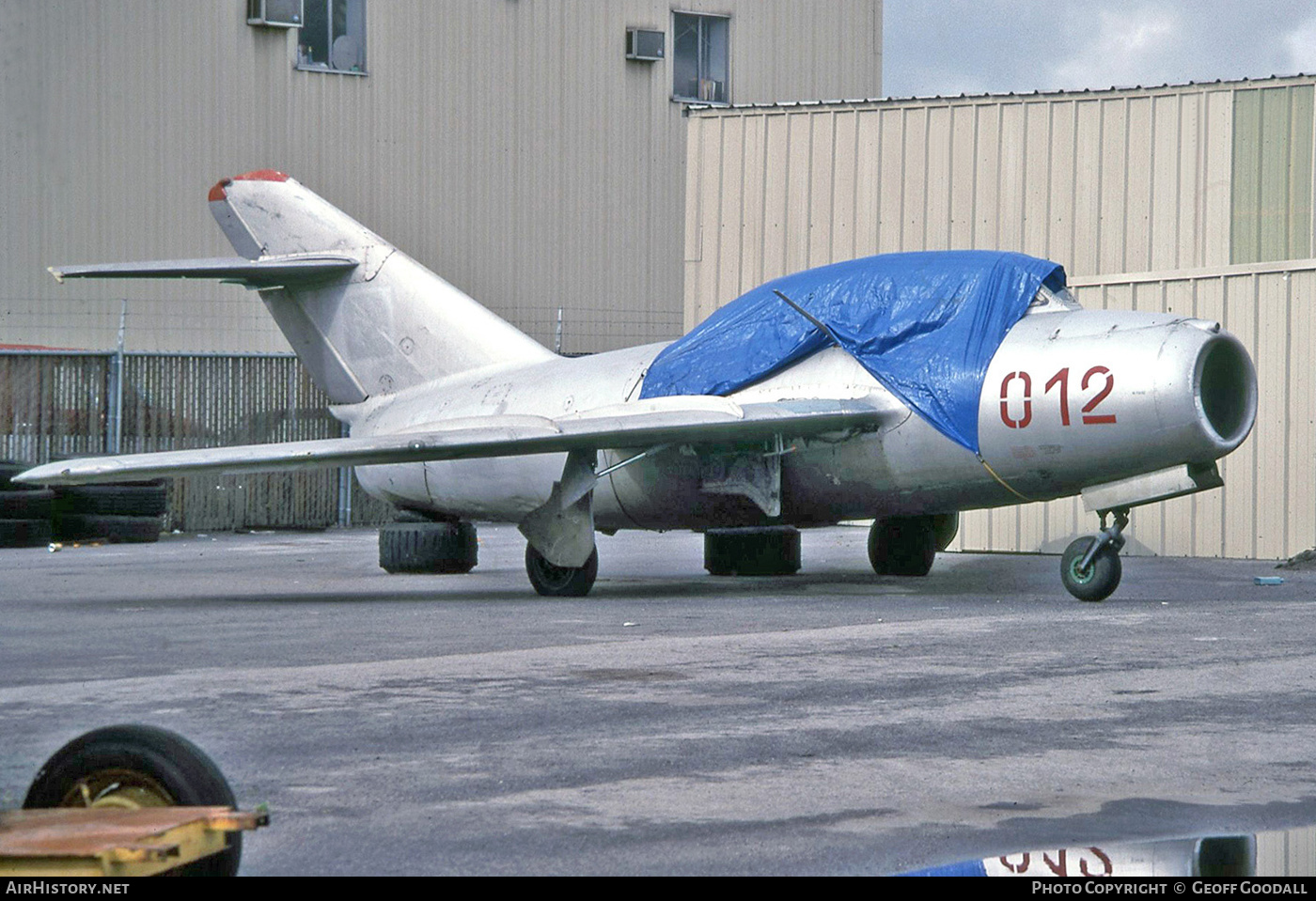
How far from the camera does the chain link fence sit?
2362cm

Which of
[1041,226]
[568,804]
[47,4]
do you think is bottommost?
[568,804]

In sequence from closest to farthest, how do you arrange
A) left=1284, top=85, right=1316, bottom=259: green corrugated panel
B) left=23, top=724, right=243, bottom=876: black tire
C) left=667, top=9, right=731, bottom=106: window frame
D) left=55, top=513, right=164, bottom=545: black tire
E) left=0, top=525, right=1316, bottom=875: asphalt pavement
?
1. left=23, top=724, right=243, bottom=876: black tire
2. left=0, top=525, right=1316, bottom=875: asphalt pavement
3. left=1284, top=85, right=1316, bottom=259: green corrugated panel
4. left=55, top=513, right=164, bottom=545: black tire
5. left=667, top=9, right=731, bottom=106: window frame

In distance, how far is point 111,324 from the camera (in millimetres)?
27578

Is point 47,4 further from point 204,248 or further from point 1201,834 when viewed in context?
point 1201,834

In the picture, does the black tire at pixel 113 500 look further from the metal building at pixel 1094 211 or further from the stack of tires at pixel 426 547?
the metal building at pixel 1094 211

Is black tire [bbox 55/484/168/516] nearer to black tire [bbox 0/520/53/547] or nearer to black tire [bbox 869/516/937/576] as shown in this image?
black tire [bbox 0/520/53/547]

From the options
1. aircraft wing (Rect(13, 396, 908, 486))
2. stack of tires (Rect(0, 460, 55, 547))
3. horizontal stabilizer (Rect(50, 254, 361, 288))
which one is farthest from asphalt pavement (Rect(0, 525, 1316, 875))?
stack of tires (Rect(0, 460, 55, 547))

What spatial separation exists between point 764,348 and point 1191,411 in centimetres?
357

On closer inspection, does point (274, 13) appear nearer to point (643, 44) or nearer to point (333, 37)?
point (333, 37)

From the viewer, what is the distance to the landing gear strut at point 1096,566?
13.5m

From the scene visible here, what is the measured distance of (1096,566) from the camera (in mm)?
13547

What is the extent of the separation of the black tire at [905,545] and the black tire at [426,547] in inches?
150

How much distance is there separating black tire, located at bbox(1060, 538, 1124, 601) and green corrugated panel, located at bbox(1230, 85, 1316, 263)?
6.71 metres
